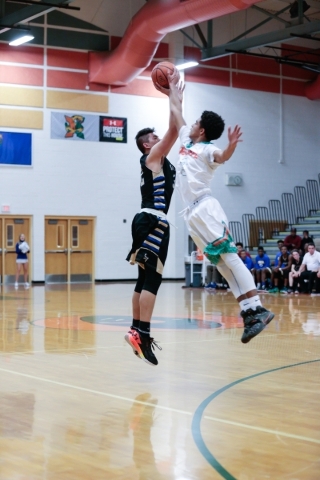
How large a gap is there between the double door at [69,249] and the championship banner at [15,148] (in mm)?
2279

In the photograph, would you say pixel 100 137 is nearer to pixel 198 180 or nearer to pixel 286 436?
pixel 198 180

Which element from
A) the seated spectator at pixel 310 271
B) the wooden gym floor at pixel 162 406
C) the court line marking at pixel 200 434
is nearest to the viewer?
the court line marking at pixel 200 434

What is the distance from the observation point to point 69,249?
26047mm

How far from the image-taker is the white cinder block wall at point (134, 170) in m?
25.2

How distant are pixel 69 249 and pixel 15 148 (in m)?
4.10

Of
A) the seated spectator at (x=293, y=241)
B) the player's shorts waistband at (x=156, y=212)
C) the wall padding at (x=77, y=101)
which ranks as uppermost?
the wall padding at (x=77, y=101)

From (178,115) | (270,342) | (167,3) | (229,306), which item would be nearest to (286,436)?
(178,115)

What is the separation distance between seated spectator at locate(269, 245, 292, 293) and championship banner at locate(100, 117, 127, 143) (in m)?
8.29

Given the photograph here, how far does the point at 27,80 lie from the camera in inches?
977

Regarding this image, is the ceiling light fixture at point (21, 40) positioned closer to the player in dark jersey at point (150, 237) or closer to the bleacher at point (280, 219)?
the bleacher at point (280, 219)

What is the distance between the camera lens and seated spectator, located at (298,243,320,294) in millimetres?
19250

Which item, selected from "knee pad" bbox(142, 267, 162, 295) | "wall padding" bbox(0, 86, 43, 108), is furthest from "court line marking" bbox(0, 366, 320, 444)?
"wall padding" bbox(0, 86, 43, 108)

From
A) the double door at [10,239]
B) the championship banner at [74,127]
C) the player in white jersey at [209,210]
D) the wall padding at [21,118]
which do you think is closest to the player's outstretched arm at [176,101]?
the player in white jersey at [209,210]

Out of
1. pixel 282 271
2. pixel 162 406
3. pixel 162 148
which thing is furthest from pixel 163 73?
pixel 282 271
